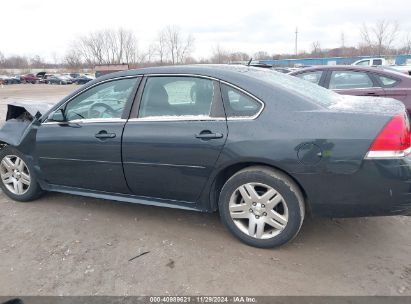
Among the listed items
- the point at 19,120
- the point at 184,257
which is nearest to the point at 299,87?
the point at 184,257

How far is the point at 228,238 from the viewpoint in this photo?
10.7 feet

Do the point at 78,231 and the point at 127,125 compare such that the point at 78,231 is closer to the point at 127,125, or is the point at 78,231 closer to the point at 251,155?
the point at 127,125

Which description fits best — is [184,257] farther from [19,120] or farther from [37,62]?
[37,62]

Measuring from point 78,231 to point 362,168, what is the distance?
2.65 meters

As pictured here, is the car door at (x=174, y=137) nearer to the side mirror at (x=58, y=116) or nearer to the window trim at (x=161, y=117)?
the window trim at (x=161, y=117)

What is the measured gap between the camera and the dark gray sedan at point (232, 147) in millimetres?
2648

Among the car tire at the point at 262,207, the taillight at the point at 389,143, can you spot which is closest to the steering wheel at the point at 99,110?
the car tire at the point at 262,207

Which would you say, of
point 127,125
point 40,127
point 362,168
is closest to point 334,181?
point 362,168

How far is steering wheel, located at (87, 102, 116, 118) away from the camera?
355cm

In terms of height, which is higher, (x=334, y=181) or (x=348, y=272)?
(x=334, y=181)

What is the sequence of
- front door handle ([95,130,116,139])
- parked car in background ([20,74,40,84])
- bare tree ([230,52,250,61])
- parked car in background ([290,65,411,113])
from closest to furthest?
front door handle ([95,130,116,139])
parked car in background ([290,65,411,113])
parked car in background ([20,74,40,84])
bare tree ([230,52,250,61])

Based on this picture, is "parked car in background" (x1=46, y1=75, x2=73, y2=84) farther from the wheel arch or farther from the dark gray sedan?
the wheel arch

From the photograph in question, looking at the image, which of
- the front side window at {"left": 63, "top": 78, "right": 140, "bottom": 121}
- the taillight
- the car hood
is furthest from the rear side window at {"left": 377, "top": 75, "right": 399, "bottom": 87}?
the front side window at {"left": 63, "top": 78, "right": 140, "bottom": 121}

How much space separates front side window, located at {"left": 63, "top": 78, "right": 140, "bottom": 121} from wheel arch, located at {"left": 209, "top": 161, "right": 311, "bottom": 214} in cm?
117
